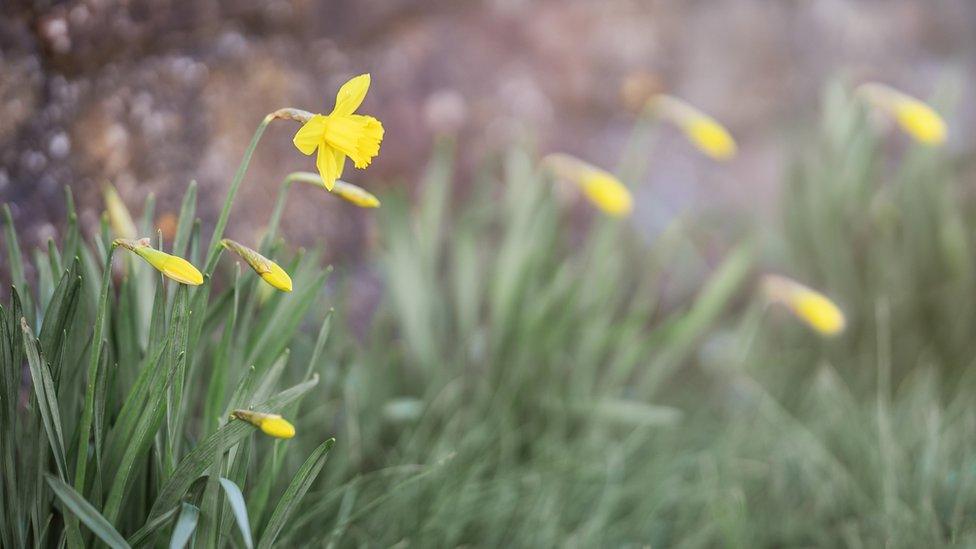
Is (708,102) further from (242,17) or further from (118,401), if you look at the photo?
(118,401)

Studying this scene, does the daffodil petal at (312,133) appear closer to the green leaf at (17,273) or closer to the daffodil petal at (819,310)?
the green leaf at (17,273)

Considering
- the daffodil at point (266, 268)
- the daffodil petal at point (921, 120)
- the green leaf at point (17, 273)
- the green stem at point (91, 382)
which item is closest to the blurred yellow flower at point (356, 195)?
the daffodil at point (266, 268)

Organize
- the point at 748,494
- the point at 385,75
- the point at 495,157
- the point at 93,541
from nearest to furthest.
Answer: the point at 93,541 < the point at 748,494 < the point at 385,75 < the point at 495,157

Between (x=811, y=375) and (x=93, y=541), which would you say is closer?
(x=93, y=541)

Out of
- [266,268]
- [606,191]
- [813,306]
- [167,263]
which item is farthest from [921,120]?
[167,263]

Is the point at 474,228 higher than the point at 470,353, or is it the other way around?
the point at 474,228

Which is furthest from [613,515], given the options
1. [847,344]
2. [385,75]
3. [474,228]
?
[385,75]

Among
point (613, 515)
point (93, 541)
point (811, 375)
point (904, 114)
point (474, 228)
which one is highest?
point (904, 114)

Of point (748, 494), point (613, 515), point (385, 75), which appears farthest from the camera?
point (385, 75)
